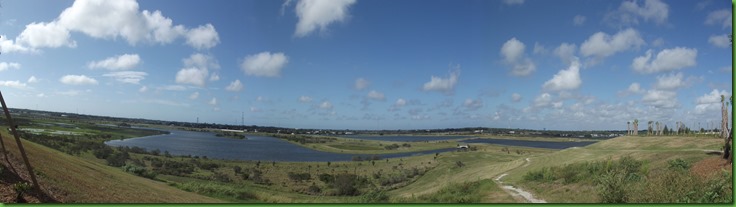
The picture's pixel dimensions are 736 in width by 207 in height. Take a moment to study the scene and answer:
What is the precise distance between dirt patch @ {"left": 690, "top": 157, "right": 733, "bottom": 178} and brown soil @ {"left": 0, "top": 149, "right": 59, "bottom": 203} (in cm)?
1992

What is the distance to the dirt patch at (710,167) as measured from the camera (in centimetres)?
1538

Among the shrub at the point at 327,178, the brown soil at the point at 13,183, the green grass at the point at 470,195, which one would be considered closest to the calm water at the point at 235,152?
the shrub at the point at 327,178

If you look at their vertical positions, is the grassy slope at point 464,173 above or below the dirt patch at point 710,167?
below

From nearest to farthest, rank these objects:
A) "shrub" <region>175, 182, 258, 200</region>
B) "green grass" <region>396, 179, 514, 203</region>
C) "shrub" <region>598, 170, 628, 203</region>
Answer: "shrub" <region>598, 170, 628, 203</region> < "green grass" <region>396, 179, 514, 203</region> < "shrub" <region>175, 182, 258, 200</region>

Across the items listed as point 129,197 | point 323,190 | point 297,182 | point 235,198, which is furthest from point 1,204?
point 297,182

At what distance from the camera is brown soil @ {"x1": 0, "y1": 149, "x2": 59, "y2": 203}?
10055mm

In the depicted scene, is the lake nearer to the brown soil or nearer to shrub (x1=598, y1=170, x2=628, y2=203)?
the brown soil

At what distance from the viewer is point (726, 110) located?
19578 millimetres

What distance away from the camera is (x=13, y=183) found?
36.3 ft

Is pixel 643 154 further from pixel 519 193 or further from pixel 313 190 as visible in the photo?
pixel 313 190

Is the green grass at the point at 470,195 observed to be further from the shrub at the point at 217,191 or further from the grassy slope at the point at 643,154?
the shrub at the point at 217,191

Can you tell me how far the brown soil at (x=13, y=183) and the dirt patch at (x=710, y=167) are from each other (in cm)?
1992

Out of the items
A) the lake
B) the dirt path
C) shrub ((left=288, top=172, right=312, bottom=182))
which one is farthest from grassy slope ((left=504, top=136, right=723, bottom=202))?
the lake

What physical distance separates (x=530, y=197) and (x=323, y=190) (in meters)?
30.4
